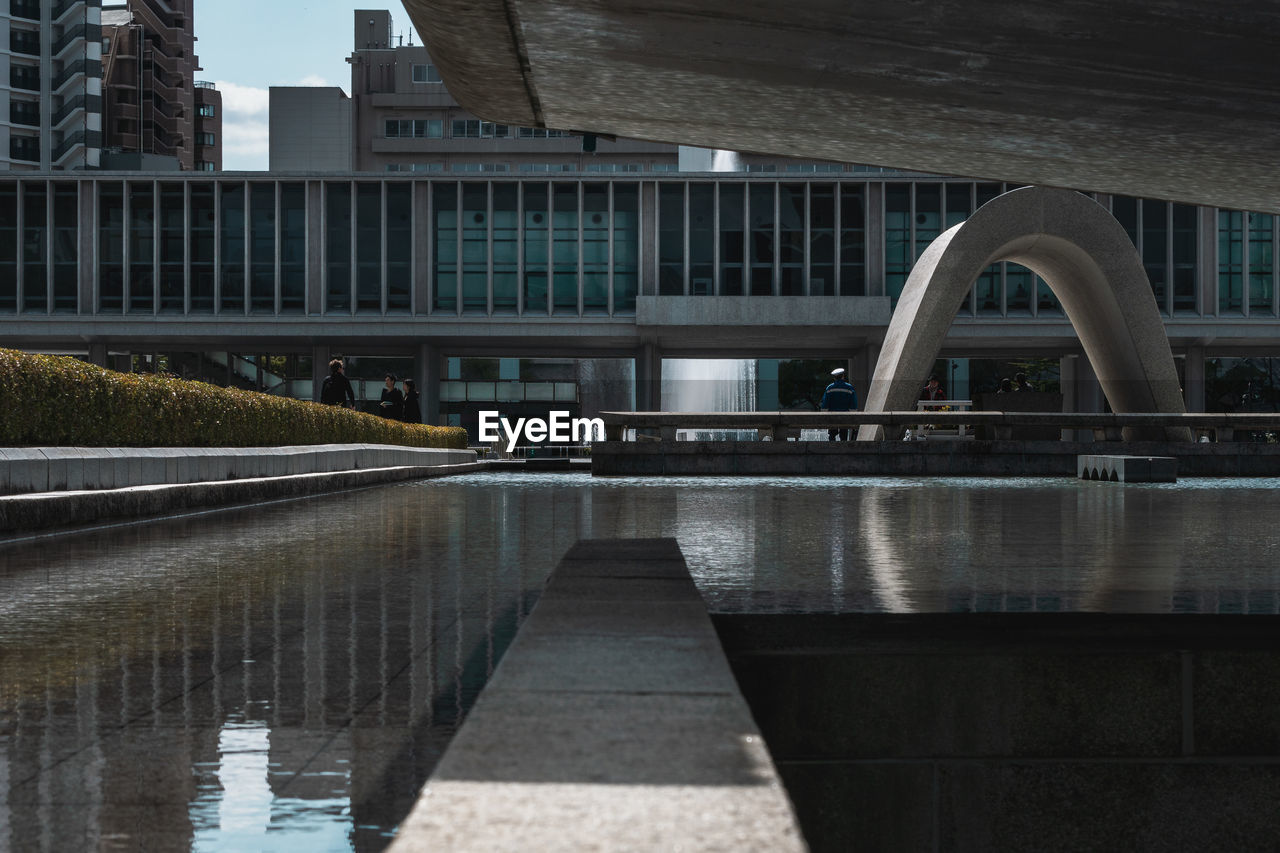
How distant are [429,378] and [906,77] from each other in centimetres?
4874

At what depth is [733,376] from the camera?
257ft

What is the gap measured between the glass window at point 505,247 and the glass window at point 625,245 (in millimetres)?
4160

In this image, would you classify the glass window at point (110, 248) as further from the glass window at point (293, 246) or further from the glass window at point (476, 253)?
the glass window at point (476, 253)

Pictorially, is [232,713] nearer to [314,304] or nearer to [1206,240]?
[314,304]

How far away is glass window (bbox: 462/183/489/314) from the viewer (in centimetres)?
5150

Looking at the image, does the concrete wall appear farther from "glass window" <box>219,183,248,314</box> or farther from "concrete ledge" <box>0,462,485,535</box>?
"concrete ledge" <box>0,462,485,535</box>

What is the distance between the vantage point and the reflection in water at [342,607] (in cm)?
271

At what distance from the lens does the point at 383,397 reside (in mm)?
24672

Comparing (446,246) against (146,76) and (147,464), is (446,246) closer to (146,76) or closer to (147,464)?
(147,464)

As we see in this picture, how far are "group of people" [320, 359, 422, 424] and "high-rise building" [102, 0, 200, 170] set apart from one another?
252 feet

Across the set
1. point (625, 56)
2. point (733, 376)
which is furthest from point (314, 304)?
point (625, 56)

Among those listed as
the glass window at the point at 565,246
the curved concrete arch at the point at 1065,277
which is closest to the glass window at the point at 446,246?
the glass window at the point at 565,246

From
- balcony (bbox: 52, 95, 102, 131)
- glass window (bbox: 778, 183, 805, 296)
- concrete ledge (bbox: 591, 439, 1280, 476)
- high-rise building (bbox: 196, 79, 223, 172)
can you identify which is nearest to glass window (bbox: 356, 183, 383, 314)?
glass window (bbox: 778, 183, 805, 296)

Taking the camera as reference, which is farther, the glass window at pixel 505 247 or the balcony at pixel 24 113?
the balcony at pixel 24 113
